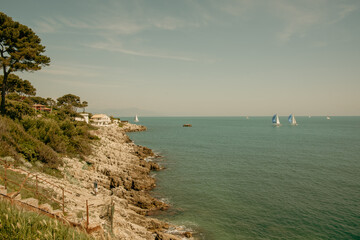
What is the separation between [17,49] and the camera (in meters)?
24.8

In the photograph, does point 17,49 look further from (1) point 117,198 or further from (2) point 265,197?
(2) point 265,197

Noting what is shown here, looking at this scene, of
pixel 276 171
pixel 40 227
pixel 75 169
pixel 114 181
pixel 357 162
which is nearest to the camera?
pixel 40 227

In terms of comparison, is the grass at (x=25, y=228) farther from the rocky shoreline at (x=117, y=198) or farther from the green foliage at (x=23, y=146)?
the green foliage at (x=23, y=146)

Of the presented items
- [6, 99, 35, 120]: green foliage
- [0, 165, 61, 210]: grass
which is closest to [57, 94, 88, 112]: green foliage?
[6, 99, 35, 120]: green foliage

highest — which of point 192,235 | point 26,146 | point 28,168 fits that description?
point 26,146

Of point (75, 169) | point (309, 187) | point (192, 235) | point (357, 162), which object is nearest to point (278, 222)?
point (192, 235)

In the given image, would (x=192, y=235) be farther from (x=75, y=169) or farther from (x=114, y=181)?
(x=75, y=169)

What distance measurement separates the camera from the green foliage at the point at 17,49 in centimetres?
2340

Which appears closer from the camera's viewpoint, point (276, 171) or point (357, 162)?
point (276, 171)

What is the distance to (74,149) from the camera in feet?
85.6

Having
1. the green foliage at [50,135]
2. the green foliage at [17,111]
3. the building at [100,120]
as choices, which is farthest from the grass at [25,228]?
the building at [100,120]

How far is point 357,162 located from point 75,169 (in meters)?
52.2

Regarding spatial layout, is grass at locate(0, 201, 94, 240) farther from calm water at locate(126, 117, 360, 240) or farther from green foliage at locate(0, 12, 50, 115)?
green foliage at locate(0, 12, 50, 115)

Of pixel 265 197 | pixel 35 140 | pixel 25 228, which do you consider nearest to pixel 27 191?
pixel 25 228
